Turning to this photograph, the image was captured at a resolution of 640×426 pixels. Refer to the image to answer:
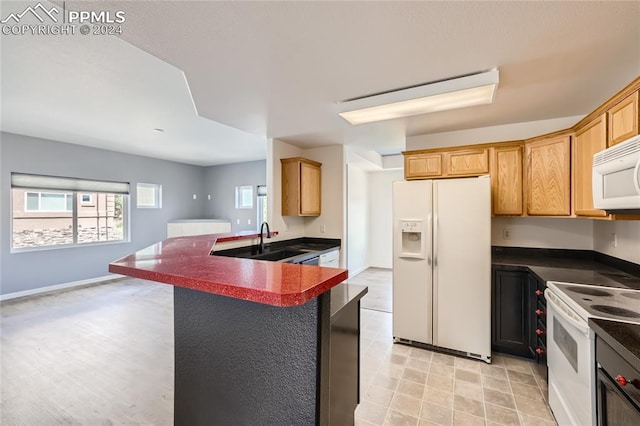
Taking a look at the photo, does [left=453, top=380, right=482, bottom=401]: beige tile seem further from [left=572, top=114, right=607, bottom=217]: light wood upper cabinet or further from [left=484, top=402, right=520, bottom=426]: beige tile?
[left=572, top=114, right=607, bottom=217]: light wood upper cabinet

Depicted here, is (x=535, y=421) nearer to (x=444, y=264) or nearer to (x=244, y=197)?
(x=444, y=264)

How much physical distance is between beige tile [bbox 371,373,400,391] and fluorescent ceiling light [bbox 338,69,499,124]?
2.46 metres

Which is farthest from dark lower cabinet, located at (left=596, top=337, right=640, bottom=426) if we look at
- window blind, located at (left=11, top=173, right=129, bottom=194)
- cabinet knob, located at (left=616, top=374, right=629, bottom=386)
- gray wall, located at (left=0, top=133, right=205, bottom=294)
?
window blind, located at (left=11, top=173, right=129, bottom=194)

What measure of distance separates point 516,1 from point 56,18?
282cm

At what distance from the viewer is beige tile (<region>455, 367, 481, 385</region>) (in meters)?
2.30

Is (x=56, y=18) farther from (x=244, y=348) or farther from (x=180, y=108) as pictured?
(x=244, y=348)

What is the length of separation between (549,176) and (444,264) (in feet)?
4.42

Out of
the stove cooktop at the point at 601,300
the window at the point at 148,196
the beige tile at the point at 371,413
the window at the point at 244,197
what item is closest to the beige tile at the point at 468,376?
the beige tile at the point at 371,413

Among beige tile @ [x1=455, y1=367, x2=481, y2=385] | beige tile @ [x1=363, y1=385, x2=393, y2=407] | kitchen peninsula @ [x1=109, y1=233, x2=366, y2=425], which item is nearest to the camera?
kitchen peninsula @ [x1=109, y1=233, x2=366, y2=425]

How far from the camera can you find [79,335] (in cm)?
317

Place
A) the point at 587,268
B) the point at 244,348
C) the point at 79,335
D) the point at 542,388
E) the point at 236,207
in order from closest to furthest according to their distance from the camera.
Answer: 1. the point at 244,348
2. the point at 542,388
3. the point at 587,268
4. the point at 79,335
5. the point at 236,207

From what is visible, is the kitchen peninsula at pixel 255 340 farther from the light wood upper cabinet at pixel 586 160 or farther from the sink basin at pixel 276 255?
the light wood upper cabinet at pixel 586 160

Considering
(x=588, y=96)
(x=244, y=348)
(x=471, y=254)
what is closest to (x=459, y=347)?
(x=471, y=254)

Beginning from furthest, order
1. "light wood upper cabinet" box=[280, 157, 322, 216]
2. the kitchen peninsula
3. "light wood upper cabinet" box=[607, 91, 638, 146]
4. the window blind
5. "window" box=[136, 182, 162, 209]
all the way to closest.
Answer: "window" box=[136, 182, 162, 209]
the window blind
"light wood upper cabinet" box=[280, 157, 322, 216]
"light wood upper cabinet" box=[607, 91, 638, 146]
the kitchen peninsula
